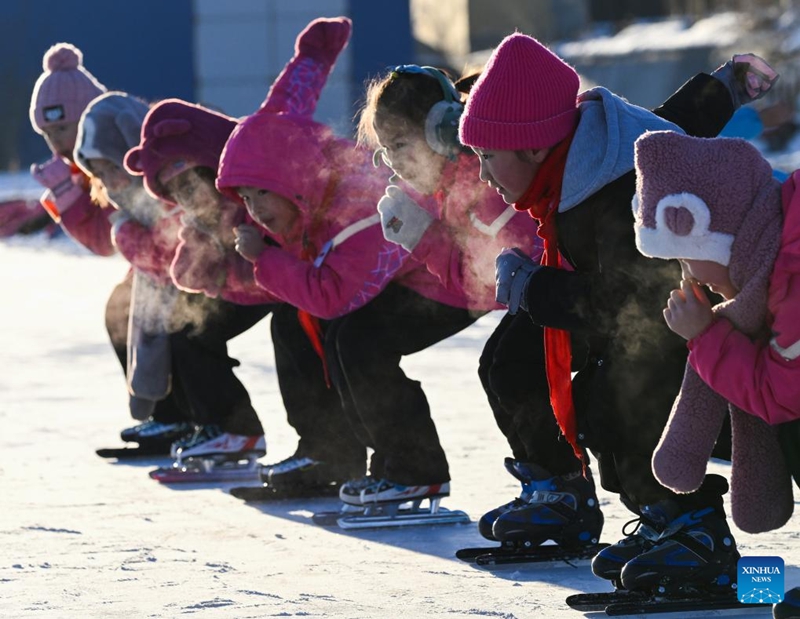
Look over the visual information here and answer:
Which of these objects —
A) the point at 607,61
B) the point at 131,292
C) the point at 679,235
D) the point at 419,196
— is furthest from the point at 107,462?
the point at 607,61

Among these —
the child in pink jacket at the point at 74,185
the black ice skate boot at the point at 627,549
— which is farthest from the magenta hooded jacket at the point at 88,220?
the black ice skate boot at the point at 627,549

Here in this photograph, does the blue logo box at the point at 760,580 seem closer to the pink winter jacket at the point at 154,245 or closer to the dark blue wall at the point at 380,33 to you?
the pink winter jacket at the point at 154,245

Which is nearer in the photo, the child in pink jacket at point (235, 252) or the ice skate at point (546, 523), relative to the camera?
the ice skate at point (546, 523)

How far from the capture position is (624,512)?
448 centimetres

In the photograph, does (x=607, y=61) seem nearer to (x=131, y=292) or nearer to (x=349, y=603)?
(x=131, y=292)

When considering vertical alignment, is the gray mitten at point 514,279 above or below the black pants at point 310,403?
above

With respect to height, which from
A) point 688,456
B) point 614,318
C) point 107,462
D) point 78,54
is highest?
point 78,54

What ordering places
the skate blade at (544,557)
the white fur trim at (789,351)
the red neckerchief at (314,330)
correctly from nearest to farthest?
1. the white fur trim at (789,351)
2. the skate blade at (544,557)
3. the red neckerchief at (314,330)

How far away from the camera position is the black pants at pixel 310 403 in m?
5.06

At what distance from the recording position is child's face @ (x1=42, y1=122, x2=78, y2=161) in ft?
21.6

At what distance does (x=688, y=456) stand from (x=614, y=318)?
0.44 m

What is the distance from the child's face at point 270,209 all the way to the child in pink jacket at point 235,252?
0.32 meters

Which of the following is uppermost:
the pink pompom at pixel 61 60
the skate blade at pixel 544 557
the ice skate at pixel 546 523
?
the pink pompom at pixel 61 60

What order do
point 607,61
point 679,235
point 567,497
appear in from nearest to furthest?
point 679,235, point 567,497, point 607,61
